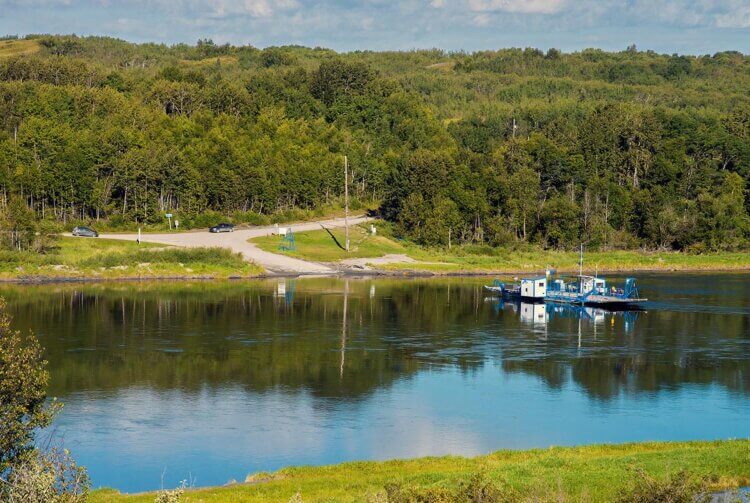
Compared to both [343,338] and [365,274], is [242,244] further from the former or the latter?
[343,338]

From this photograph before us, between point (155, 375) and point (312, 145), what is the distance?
7568 cm

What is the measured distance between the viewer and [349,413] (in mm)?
37750

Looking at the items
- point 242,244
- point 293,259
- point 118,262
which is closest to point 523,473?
point 118,262

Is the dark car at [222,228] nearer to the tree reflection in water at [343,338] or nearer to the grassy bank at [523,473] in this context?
the tree reflection in water at [343,338]

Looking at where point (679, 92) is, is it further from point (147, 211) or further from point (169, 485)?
point (169, 485)

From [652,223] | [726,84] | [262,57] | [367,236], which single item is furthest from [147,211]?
[726,84]

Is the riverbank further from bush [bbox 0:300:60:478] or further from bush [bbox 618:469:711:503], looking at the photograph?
bush [bbox 618:469:711:503]

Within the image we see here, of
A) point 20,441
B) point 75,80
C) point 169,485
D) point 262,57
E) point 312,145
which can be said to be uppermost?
point 262,57

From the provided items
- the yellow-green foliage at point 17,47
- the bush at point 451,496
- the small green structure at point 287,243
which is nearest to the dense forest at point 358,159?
the small green structure at point 287,243

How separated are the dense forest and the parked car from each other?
5.77 metres

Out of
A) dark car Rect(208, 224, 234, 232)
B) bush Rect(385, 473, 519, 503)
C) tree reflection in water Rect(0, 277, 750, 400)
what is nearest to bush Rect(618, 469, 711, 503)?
bush Rect(385, 473, 519, 503)

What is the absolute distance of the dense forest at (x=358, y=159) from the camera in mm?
97938

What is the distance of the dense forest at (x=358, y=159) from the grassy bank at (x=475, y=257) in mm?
3288

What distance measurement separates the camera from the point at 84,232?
85.5 m
